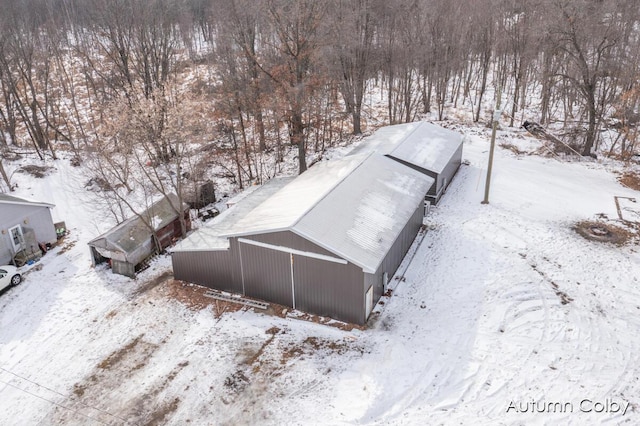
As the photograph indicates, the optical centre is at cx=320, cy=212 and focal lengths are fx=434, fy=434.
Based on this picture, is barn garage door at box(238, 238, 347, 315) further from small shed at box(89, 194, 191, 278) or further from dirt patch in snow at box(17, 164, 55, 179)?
dirt patch in snow at box(17, 164, 55, 179)

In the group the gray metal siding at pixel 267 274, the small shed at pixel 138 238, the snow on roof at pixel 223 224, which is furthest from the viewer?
the small shed at pixel 138 238

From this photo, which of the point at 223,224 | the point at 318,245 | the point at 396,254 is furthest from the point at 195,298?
the point at 396,254

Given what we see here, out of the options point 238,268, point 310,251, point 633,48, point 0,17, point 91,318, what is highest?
point 0,17

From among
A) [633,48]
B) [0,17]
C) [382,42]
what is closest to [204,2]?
[0,17]

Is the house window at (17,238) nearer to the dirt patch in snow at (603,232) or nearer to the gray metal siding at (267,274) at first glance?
the gray metal siding at (267,274)

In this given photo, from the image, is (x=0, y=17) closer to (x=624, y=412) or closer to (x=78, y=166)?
Result: (x=78, y=166)

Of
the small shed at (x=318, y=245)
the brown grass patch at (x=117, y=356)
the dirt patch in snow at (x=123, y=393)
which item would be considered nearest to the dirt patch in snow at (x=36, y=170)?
the small shed at (x=318, y=245)

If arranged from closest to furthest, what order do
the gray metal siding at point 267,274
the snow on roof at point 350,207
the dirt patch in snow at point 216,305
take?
1. the snow on roof at point 350,207
2. the dirt patch in snow at point 216,305
3. the gray metal siding at point 267,274
